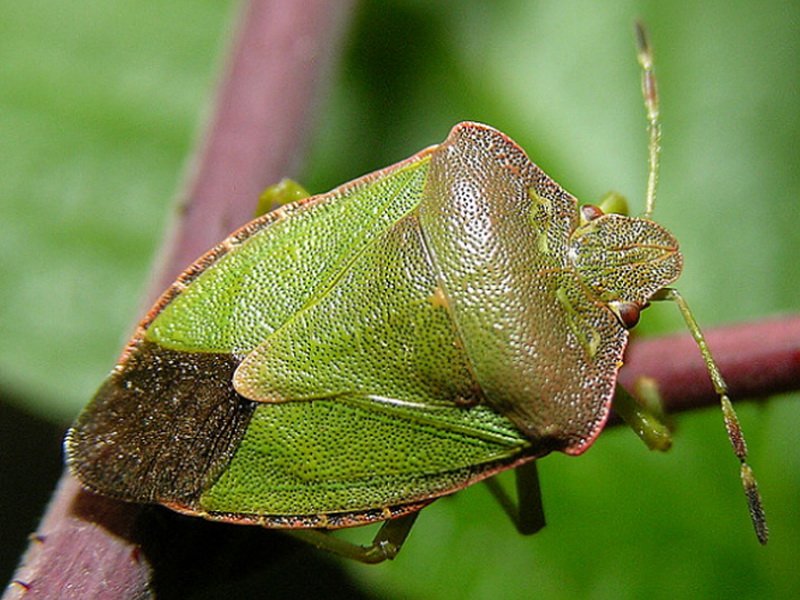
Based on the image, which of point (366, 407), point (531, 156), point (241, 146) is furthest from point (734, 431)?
point (531, 156)

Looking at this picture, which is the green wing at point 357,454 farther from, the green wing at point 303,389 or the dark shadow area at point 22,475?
the dark shadow area at point 22,475

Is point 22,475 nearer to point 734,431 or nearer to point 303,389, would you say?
point 303,389

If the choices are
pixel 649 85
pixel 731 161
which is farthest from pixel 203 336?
pixel 731 161

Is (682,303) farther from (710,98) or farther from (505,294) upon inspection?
(710,98)

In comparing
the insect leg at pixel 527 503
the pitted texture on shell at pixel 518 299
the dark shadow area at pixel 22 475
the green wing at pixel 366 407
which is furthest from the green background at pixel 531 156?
the pitted texture on shell at pixel 518 299

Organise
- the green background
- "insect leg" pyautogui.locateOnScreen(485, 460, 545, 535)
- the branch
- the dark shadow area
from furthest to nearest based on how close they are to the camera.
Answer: the dark shadow area → the green background → "insect leg" pyautogui.locateOnScreen(485, 460, 545, 535) → the branch

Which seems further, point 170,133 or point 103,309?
point 170,133

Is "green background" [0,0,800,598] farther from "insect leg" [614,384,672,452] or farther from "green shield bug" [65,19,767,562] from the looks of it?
"green shield bug" [65,19,767,562]

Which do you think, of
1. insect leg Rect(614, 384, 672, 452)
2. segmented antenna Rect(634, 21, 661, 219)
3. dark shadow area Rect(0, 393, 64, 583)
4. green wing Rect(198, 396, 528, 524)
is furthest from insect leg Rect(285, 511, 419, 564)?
Answer: dark shadow area Rect(0, 393, 64, 583)
